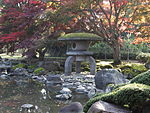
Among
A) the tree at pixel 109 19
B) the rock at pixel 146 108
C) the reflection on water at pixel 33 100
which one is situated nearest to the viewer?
the rock at pixel 146 108

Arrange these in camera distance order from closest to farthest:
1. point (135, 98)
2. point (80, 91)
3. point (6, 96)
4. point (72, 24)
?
point (135, 98) → point (6, 96) → point (80, 91) → point (72, 24)

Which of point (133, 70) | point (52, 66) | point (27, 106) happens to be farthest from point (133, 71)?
point (27, 106)

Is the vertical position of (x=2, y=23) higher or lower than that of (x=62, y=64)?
higher

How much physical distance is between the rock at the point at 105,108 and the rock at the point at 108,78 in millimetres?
4316

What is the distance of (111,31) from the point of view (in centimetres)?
1452

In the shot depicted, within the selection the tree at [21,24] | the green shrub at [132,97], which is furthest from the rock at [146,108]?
the tree at [21,24]

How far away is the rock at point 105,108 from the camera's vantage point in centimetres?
346

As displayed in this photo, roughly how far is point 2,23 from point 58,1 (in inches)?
219

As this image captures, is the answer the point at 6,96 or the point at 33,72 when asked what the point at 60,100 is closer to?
the point at 6,96

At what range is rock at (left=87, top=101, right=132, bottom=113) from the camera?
3461 millimetres

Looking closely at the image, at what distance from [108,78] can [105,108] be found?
4627 millimetres

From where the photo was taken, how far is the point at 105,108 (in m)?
3.57

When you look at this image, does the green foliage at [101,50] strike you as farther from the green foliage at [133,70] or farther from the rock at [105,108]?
the rock at [105,108]

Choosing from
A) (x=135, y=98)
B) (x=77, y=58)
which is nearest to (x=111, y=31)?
(x=77, y=58)
